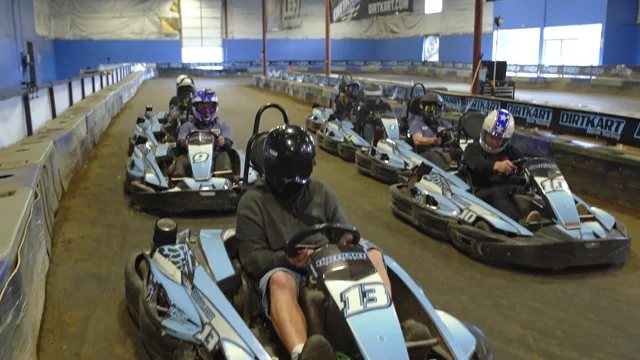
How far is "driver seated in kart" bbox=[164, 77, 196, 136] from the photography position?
767 centimetres

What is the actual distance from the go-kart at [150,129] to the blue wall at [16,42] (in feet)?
35.6

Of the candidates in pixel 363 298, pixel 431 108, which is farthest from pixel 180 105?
pixel 363 298

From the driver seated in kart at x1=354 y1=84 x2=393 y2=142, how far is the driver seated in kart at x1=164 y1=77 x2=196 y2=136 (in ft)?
7.33

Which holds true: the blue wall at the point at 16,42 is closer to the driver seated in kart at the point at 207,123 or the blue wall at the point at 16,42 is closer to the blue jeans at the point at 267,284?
the driver seated in kart at the point at 207,123

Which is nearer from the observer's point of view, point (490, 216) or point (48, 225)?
point (490, 216)

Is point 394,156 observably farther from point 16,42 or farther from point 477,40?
point 16,42

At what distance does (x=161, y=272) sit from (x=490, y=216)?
2377 mm

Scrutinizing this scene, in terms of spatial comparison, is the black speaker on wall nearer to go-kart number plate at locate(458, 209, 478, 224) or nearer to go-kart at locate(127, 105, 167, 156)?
go-kart at locate(127, 105, 167, 156)

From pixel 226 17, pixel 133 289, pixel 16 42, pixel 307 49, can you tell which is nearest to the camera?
pixel 133 289

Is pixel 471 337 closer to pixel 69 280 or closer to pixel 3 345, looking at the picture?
pixel 3 345

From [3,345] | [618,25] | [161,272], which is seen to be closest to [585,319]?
[161,272]

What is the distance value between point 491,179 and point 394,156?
2189mm

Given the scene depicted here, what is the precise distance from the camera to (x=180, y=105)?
8.20 metres

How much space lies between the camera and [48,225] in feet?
15.2
